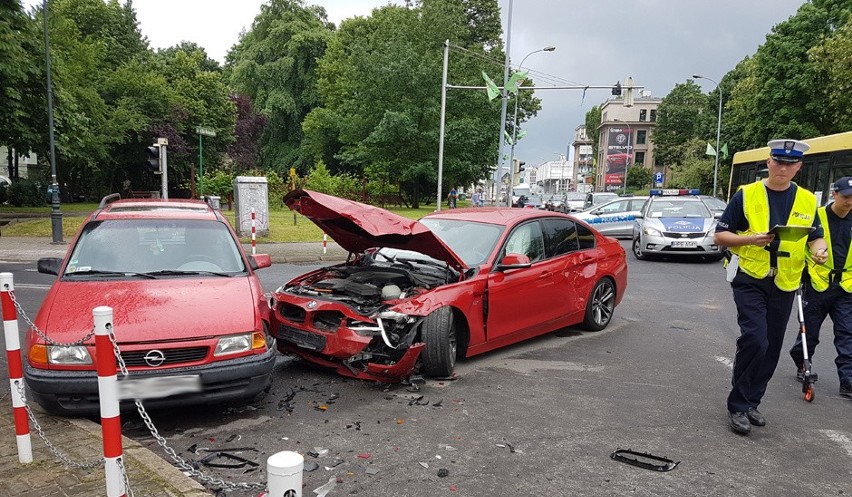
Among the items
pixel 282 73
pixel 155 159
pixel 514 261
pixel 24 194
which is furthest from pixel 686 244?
pixel 282 73

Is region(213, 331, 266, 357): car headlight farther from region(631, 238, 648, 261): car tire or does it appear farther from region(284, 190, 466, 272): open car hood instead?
region(631, 238, 648, 261): car tire

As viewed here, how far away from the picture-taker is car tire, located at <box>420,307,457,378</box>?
4.87 metres

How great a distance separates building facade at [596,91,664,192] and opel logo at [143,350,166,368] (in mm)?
99075

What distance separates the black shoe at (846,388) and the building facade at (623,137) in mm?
96308

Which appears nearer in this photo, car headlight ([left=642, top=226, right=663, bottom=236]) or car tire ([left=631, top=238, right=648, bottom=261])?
car headlight ([left=642, top=226, right=663, bottom=236])

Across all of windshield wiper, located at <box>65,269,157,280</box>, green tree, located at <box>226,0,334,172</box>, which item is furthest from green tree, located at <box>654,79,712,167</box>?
windshield wiper, located at <box>65,269,157,280</box>

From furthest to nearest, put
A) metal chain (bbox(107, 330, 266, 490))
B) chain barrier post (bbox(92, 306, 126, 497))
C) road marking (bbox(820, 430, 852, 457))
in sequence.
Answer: road marking (bbox(820, 430, 852, 457)) < metal chain (bbox(107, 330, 266, 490)) < chain barrier post (bbox(92, 306, 126, 497))

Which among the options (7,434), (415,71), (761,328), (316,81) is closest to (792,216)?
(761,328)

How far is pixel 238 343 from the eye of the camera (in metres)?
4.05

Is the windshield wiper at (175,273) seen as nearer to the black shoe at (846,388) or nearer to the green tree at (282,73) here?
the black shoe at (846,388)

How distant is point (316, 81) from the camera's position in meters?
46.1

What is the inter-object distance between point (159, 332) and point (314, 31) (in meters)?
47.2

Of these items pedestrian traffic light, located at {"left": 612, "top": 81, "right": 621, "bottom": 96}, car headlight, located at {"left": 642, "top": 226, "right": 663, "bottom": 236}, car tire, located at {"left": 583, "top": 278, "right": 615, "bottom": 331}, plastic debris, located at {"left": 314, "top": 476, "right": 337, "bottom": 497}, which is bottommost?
plastic debris, located at {"left": 314, "top": 476, "right": 337, "bottom": 497}

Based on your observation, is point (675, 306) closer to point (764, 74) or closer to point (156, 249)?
point (156, 249)
